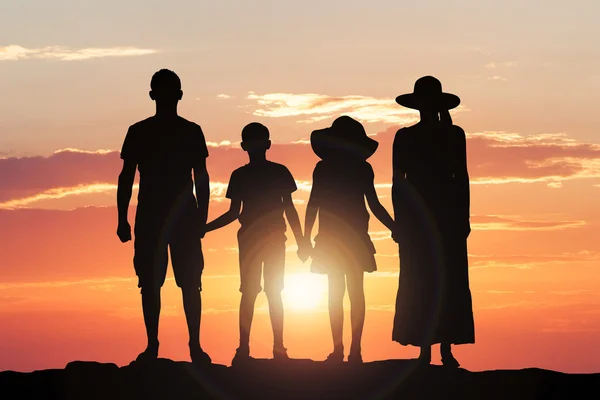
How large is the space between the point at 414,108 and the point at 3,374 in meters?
8.07

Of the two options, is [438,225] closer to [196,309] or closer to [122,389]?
[196,309]

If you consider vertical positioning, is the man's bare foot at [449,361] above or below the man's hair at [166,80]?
below

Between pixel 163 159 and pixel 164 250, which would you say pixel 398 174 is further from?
pixel 164 250

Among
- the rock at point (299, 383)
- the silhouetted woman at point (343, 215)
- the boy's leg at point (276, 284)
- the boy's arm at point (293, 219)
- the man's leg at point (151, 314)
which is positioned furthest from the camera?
the boy's arm at point (293, 219)

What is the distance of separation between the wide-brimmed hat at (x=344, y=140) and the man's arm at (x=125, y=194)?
300cm

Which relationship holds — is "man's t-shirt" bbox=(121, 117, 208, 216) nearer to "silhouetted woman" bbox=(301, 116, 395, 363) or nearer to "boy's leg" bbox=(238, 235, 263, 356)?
"boy's leg" bbox=(238, 235, 263, 356)

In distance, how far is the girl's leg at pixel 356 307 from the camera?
718 inches

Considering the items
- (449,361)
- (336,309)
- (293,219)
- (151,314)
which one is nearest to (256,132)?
(293,219)

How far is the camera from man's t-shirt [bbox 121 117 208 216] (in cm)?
1778

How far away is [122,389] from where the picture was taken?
17.6 m

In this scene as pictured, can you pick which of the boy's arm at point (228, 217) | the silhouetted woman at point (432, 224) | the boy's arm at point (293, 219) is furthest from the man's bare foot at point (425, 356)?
the boy's arm at point (228, 217)

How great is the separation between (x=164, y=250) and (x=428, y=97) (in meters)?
4.75

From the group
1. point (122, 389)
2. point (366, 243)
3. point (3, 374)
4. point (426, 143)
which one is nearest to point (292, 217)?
point (366, 243)

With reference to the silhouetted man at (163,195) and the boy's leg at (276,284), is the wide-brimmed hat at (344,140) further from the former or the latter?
the silhouetted man at (163,195)
